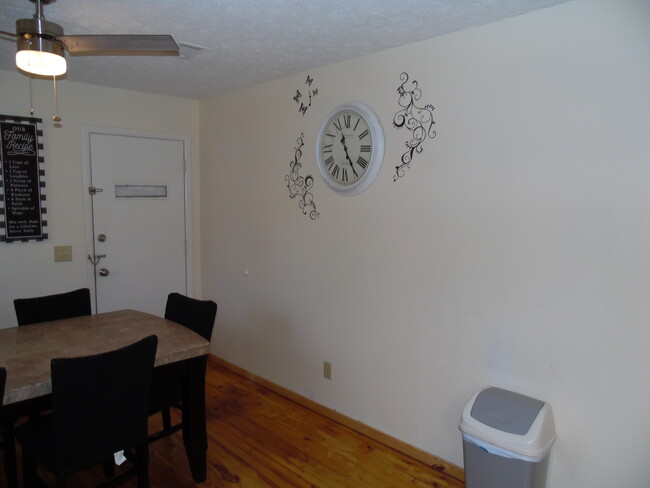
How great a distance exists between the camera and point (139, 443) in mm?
1954

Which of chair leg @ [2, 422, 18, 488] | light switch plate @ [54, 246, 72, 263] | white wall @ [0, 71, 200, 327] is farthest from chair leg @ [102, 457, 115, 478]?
light switch plate @ [54, 246, 72, 263]

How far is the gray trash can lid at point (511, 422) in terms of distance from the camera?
1893 mm

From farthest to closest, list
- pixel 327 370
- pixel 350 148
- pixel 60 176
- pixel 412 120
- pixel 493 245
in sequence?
pixel 60 176
pixel 327 370
pixel 350 148
pixel 412 120
pixel 493 245

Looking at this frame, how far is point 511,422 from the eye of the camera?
6.45 ft

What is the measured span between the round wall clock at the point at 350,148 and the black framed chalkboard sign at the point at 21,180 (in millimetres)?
2054

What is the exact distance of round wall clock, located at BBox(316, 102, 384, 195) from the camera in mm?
2688

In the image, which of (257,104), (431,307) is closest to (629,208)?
(431,307)

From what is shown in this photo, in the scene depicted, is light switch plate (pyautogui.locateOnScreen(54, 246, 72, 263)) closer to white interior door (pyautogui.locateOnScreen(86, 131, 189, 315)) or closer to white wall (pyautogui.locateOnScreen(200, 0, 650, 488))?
white interior door (pyautogui.locateOnScreen(86, 131, 189, 315))

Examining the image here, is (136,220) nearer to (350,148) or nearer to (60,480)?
(350,148)

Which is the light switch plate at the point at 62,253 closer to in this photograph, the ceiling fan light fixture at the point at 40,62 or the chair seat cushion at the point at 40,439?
the chair seat cushion at the point at 40,439

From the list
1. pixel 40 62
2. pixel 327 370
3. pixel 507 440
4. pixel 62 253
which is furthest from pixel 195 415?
pixel 62 253

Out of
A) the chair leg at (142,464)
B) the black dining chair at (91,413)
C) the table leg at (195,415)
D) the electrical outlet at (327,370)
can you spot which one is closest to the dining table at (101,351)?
the table leg at (195,415)

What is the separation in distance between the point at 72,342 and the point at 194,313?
62 cm

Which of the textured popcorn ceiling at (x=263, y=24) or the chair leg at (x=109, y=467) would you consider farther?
the chair leg at (x=109, y=467)
